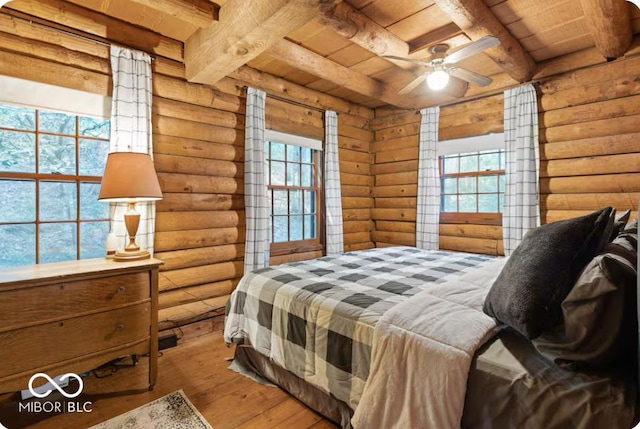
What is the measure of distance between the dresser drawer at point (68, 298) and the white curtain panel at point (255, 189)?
1175 mm

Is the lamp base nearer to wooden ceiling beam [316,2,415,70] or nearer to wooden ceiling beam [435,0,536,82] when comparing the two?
wooden ceiling beam [316,2,415,70]

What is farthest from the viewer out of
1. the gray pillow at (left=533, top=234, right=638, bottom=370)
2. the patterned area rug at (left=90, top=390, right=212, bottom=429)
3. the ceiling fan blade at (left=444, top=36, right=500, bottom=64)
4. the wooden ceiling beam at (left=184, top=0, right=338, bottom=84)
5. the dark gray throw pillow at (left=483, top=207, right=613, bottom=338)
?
the ceiling fan blade at (left=444, top=36, right=500, bottom=64)

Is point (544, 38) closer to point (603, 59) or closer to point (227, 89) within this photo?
point (603, 59)

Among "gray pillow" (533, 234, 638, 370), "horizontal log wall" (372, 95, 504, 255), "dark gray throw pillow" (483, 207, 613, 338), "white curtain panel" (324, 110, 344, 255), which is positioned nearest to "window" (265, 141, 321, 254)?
"white curtain panel" (324, 110, 344, 255)

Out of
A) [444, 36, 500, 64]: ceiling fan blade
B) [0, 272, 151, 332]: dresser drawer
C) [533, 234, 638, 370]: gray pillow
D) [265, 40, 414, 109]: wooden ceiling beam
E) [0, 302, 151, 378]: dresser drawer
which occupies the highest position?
[265, 40, 414, 109]: wooden ceiling beam

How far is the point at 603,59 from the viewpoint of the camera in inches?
111

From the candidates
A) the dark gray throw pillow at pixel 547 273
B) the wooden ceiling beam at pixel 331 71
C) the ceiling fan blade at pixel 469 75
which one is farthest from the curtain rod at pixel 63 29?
the dark gray throw pillow at pixel 547 273

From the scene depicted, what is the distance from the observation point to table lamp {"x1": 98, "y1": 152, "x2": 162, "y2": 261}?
2023 millimetres

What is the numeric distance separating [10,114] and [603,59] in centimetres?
478

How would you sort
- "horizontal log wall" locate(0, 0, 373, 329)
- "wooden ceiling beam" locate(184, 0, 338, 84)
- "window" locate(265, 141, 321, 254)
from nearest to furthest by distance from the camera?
"wooden ceiling beam" locate(184, 0, 338, 84) < "horizontal log wall" locate(0, 0, 373, 329) < "window" locate(265, 141, 321, 254)

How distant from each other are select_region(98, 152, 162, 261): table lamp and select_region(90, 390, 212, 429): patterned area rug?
2.99 ft

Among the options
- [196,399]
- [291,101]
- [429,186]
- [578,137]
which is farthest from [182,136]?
[578,137]

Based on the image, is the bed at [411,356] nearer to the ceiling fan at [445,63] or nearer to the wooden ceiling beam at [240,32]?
the ceiling fan at [445,63]

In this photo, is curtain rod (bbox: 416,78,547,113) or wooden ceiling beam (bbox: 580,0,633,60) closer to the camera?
wooden ceiling beam (bbox: 580,0,633,60)
